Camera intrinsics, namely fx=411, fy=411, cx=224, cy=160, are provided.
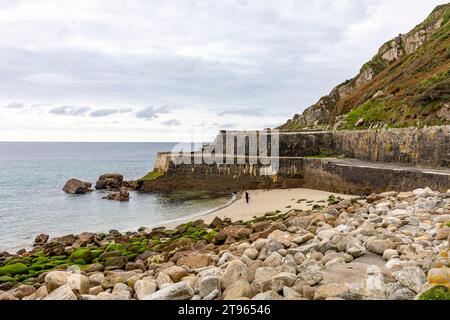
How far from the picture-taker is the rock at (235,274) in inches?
232

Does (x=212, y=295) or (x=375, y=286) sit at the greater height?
(x=375, y=286)

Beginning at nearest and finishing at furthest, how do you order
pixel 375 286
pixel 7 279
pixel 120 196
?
1. pixel 375 286
2. pixel 7 279
3. pixel 120 196

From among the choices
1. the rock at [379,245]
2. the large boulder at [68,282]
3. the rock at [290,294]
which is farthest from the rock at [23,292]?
the rock at [379,245]

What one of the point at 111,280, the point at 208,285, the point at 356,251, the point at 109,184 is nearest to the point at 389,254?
the point at 356,251

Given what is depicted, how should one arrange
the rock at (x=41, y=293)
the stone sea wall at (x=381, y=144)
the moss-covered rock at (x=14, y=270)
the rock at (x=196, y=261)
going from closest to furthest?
the rock at (x=41, y=293)
the rock at (x=196, y=261)
the moss-covered rock at (x=14, y=270)
the stone sea wall at (x=381, y=144)

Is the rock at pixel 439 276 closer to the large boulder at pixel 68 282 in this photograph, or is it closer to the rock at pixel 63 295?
the rock at pixel 63 295

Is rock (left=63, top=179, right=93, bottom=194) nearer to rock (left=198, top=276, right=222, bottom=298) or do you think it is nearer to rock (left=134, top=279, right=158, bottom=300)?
rock (left=134, top=279, right=158, bottom=300)

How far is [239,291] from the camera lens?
17.5 ft

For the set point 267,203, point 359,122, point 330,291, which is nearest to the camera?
point 330,291

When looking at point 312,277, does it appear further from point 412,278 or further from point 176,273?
point 176,273

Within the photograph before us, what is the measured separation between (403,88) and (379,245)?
34490 millimetres

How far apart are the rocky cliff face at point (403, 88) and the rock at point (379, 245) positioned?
798 inches
